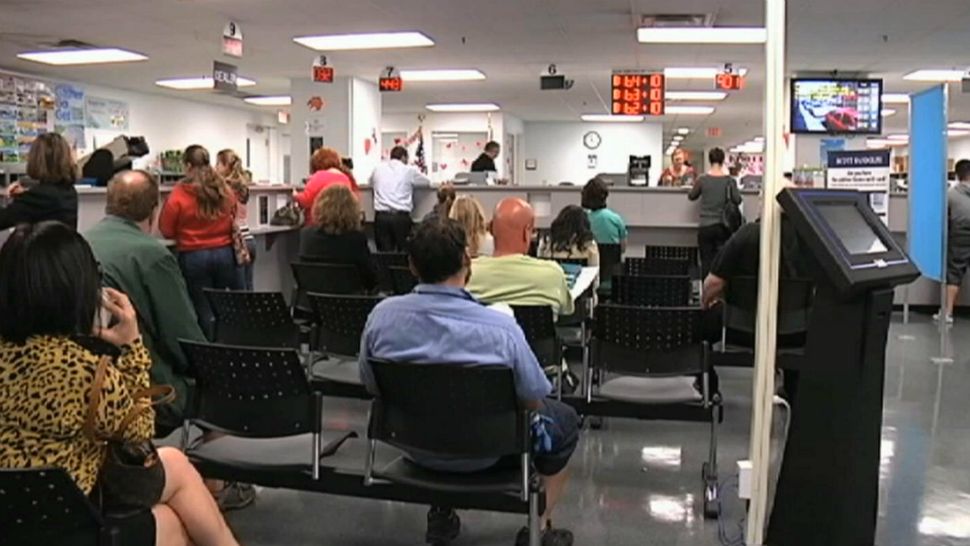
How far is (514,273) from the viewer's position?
12.0 feet

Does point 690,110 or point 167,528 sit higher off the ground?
point 690,110

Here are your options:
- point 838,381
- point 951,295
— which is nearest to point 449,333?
point 838,381

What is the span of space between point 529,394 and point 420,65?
942cm

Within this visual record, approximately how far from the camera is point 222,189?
5.14 m

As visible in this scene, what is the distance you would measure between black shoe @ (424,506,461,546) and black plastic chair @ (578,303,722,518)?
28.4 inches

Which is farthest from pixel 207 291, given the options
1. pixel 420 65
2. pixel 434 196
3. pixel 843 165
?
pixel 420 65

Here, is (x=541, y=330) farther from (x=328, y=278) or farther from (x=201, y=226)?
(x=201, y=226)

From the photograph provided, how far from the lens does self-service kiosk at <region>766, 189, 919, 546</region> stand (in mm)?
2531

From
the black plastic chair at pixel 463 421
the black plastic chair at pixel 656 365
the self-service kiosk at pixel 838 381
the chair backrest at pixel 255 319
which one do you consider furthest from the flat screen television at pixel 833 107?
the black plastic chair at pixel 463 421

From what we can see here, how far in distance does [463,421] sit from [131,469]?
90 cm

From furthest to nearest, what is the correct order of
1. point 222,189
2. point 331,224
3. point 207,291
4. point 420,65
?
1. point 420,65
2. point 331,224
3. point 222,189
4. point 207,291

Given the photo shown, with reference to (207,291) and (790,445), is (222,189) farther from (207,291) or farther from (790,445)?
(790,445)

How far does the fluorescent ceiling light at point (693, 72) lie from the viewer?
1140cm

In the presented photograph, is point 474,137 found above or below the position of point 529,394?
above
